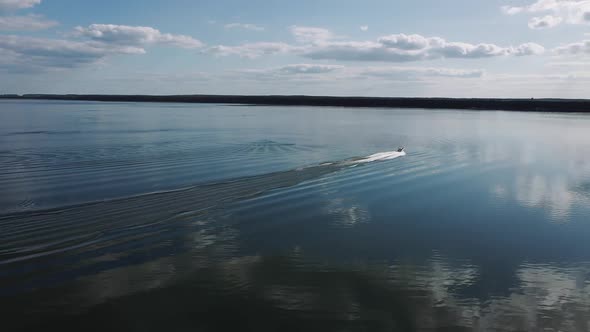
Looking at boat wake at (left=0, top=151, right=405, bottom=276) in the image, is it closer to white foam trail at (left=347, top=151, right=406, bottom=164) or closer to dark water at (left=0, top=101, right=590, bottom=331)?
dark water at (left=0, top=101, right=590, bottom=331)

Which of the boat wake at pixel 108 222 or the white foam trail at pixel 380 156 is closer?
the boat wake at pixel 108 222

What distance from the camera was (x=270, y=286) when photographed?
257 inches

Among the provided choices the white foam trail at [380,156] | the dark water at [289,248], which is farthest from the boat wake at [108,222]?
the white foam trail at [380,156]

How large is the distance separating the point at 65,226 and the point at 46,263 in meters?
1.77

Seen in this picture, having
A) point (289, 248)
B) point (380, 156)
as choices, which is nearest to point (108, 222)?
point (289, 248)

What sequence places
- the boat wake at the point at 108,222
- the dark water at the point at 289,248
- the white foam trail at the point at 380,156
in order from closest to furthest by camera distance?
the dark water at the point at 289,248, the boat wake at the point at 108,222, the white foam trail at the point at 380,156

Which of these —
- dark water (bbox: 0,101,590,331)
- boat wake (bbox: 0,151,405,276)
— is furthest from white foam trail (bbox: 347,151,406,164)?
boat wake (bbox: 0,151,405,276)

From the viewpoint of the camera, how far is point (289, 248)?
26.3 feet

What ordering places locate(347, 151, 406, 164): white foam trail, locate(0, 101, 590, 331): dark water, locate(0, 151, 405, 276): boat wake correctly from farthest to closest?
locate(347, 151, 406, 164): white foam trail < locate(0, 151, 405, 276): boat wake < locate(0, 101, 590, 331): dark water

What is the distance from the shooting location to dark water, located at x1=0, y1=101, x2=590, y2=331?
5.75 metres

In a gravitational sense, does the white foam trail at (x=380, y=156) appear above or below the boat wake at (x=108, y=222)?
above

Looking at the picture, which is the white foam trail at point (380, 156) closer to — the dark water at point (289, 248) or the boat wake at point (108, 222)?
the dark water at point (289, 248)

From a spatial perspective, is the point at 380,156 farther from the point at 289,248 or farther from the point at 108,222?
the point at 108,222

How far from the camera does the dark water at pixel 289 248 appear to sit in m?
5.75
